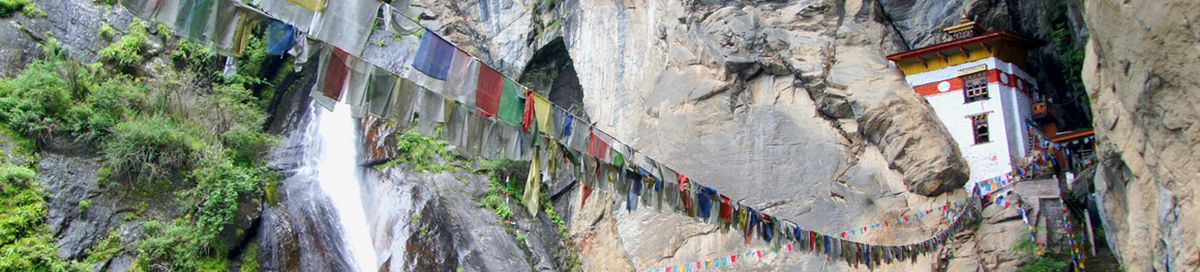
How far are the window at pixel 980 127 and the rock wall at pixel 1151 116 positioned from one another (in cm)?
727

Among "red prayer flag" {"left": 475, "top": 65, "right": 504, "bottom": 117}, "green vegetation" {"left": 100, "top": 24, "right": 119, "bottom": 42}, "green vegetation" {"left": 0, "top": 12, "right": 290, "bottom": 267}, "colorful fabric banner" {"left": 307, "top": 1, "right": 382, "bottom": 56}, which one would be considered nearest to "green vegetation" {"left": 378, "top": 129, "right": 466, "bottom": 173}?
"green vegetation" {"left": 0, "top": 12, "right": 290, "bottom": 267}

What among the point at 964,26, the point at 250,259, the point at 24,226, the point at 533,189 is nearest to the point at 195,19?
the point at 533,189

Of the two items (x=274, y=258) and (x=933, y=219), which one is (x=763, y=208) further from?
(x=274, y=258)

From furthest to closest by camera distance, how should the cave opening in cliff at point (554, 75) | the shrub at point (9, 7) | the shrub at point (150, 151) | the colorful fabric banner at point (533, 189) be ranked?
the cave opening in cliff at point (554, 75) < the shrub at point (9, 7) < the shrub at point (150, 151) < the colorful fabric banner at point (533, 189)

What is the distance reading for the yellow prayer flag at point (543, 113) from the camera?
8130 millimetres

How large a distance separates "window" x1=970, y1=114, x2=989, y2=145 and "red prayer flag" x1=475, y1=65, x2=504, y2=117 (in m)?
13.7

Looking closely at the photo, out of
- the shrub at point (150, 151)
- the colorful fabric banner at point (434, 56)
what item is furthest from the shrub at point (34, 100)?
the colorful fabric banner at point (434, 56)

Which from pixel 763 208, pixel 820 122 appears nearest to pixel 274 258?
pixel 763 208

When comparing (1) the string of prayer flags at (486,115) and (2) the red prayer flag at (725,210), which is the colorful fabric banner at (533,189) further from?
(2) the red prayer flag at (725,210)

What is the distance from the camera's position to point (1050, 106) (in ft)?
65.0

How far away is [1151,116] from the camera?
371 inches

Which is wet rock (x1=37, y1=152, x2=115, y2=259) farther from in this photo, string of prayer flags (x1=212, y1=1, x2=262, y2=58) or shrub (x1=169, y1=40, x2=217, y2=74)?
string of prayer flags (x1=212, y1=1, x2=262, y2=58)

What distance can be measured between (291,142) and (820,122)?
40.1ft

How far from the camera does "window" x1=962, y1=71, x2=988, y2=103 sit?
1920 cm
